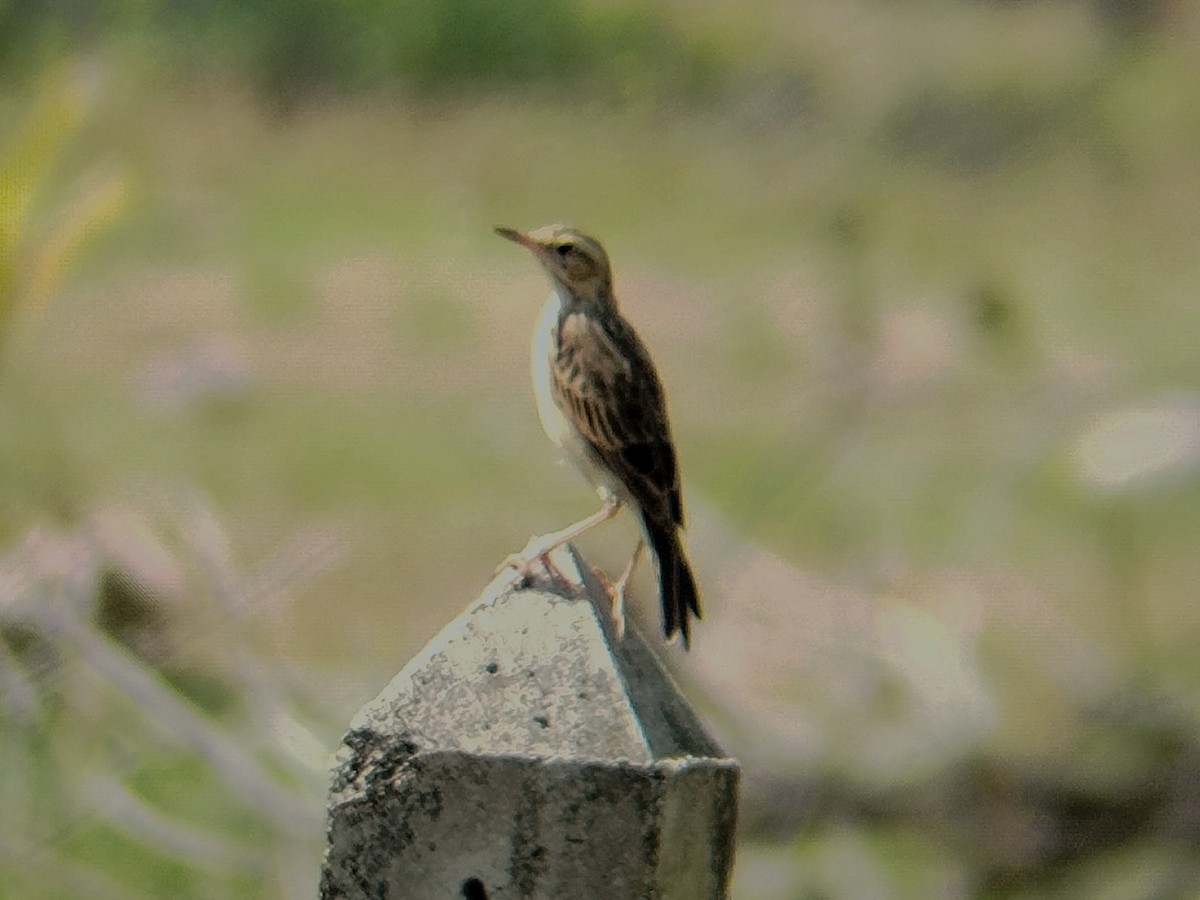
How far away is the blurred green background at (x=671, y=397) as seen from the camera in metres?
6.66

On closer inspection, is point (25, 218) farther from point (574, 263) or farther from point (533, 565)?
point (533, 565)

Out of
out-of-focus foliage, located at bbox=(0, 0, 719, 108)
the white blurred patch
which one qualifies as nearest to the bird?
the white blurred patch

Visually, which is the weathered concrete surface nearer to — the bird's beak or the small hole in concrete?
the small hole in concrete

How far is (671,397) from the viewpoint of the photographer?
545 inches

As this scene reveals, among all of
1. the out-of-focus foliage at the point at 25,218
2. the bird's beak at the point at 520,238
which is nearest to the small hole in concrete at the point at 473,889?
the bird's beak at the point at 520,238

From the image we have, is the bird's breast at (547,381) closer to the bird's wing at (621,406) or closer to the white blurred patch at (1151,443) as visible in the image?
the bird's wing at (621,406)

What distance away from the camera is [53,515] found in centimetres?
674

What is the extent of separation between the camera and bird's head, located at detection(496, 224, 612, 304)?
491 cm

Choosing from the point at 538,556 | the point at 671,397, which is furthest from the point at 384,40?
the point at 538,556

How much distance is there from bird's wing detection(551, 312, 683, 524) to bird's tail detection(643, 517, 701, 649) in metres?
0.06

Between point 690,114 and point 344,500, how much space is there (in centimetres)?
472

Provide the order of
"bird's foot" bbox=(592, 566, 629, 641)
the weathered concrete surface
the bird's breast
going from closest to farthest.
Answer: the weathered concrete surface
"bird's foot" bbox=(592, 566, 629, 641)
the bird's breast

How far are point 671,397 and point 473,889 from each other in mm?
11151

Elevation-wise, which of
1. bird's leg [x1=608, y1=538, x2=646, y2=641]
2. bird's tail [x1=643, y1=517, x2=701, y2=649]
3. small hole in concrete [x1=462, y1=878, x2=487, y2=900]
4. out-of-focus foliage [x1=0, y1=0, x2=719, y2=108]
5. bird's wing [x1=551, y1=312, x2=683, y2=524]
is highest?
out-of-focus foliage [x1=0, y1=0, x2=719, y2=108]
